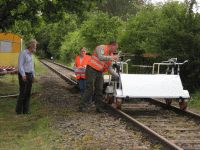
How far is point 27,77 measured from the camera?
1334cm

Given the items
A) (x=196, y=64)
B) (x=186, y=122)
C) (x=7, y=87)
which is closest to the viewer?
(x=186, y=122)

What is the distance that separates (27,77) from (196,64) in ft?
22.2

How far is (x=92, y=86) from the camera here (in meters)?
13.8

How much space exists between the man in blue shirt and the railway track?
7.71 feet

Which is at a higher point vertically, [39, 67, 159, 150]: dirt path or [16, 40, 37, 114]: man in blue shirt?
[16, 40, 37, 114]: man in blue shirt

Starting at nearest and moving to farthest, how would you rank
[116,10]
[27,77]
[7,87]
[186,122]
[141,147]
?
[141,147]
[186,122]
[27,77]
[7,87]
[116,10]

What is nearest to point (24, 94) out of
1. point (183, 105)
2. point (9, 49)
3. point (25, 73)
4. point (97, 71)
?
point (25, 73)

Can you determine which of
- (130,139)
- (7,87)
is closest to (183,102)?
(130,139)

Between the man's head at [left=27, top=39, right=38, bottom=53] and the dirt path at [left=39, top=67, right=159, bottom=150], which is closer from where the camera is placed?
the dirt path at [left=39, top=67, right=159, bottom=150]

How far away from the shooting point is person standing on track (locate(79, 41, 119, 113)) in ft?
43.6

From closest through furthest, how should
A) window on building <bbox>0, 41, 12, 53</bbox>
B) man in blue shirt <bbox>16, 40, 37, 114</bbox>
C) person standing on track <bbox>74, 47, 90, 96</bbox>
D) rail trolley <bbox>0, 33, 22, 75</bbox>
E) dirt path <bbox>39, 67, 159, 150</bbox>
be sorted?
1. dirt path <bbox>39, 67, 159, 150</bbox>
2. man in blue shirt <bbox>16, 40, 37, 114</bbox>
3. person standing on track <bbox>74, 47, 90, 96</bbox>
4. rail trolley <bbox>0, 33, 22, 75</bbox>
5. window on building <bbox>0, 41, 12, 53</bbox>

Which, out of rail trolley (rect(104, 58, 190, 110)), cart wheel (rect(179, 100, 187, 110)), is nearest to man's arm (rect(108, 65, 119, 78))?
rail trolley (rect(104, 58, 190, 110))

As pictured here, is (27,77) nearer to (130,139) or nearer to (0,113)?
(0,113)

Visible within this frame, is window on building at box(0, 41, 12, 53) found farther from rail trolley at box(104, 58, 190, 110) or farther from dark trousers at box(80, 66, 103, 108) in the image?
rail trolley at box(104, 58, 190, 110)
